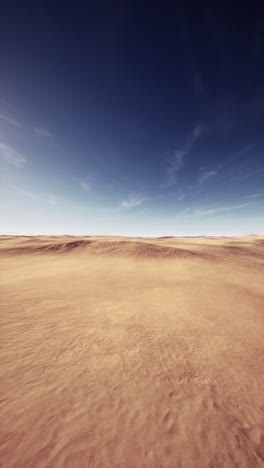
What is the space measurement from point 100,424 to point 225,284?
10.8 meters

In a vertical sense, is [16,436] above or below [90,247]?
below

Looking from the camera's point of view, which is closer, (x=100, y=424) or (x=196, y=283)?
(x=100, y=424)

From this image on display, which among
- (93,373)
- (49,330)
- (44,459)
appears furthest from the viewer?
(49,330)

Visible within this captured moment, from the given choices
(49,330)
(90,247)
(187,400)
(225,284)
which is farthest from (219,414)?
(90,247)

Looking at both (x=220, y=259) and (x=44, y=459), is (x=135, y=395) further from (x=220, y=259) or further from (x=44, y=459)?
(x=220, y=259)

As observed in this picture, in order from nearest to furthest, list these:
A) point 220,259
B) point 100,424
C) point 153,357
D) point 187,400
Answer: point 100,424
point 187,400
point 153,357
point 220,259

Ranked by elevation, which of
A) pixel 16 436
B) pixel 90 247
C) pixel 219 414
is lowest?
pixel 219 414

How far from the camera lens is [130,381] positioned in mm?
3766

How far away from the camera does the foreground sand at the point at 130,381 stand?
2.61m

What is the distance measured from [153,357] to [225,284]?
8848mm

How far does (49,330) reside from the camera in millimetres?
5504

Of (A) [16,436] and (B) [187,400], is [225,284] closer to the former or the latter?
(B) [187,400]

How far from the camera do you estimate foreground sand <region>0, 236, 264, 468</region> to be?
2605 millimetres

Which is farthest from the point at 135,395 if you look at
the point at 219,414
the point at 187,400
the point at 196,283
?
the point at 196,283
